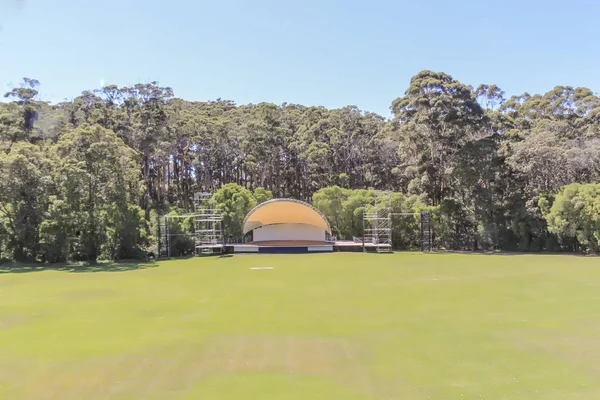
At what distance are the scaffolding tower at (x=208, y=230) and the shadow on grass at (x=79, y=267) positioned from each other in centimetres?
Result: 503

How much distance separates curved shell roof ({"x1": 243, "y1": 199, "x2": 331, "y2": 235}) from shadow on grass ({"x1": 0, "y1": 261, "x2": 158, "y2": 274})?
9.66 metres

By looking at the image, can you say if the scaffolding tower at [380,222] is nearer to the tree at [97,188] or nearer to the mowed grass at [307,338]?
the mowed grass at [307,338]

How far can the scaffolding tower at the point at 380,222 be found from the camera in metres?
29.7

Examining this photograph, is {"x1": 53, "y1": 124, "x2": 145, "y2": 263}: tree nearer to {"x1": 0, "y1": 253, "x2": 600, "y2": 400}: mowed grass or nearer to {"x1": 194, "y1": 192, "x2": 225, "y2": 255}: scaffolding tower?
{"x1": 194, "y1": 192, "x2": 225, "y2": 255}: scaffolding tower

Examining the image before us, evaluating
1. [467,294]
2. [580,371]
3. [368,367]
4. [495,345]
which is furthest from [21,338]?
[467,294]

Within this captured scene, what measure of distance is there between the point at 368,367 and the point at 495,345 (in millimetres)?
2693

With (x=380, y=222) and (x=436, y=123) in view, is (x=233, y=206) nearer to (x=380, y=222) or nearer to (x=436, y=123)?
(x=380, y=222)

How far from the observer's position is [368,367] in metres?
7.29

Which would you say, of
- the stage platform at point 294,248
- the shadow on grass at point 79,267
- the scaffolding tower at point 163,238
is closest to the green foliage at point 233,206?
the stage platform at point 294,248

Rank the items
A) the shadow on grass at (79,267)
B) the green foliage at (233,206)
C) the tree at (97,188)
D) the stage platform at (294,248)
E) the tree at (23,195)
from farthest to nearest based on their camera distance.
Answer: the green foliage at (233,206)
the stage platform at (294,248)
the tree at (97,188)
the tree at (23,195)
the shadow on grass at (79,267)

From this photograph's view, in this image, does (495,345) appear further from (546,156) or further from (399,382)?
(546,156)

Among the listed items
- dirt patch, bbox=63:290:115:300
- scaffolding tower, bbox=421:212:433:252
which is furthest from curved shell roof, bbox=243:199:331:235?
dirt patch, bbox=63:290:115:300

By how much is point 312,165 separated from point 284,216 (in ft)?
28.3

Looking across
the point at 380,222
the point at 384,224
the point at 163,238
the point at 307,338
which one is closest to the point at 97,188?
the point at 163,238
